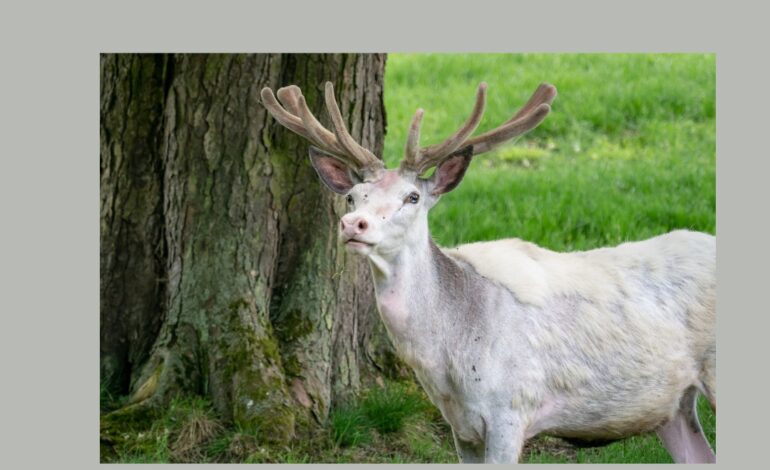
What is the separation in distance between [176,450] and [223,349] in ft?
2.27

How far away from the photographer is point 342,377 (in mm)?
8031

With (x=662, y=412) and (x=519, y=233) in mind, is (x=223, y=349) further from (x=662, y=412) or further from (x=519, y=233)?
(x=519, y=233)

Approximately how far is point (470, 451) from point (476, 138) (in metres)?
1.71

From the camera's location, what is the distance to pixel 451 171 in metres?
6.55

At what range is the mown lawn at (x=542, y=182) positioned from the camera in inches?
296

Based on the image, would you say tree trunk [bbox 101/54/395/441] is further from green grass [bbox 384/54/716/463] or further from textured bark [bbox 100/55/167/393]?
green grass [bbox 384/54/716/463]

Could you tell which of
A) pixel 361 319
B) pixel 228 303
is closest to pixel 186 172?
pixel 228 303

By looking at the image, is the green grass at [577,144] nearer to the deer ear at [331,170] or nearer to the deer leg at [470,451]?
the deer ear at [331,170]

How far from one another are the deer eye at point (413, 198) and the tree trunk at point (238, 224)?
1591 millimetres

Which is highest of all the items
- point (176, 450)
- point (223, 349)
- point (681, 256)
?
point (681, 256)

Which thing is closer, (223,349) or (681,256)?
(681,256)

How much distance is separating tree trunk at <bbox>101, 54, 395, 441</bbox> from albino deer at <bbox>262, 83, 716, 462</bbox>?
0.86 meters

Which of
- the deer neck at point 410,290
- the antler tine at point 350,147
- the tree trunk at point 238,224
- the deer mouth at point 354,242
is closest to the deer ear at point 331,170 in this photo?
the antler tine at point 350,147

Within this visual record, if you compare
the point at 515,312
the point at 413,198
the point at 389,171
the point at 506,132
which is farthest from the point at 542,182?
the point at 413,198
